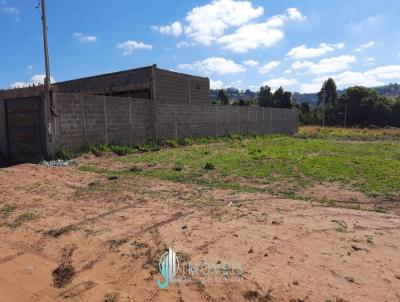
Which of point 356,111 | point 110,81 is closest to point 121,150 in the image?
point 110,81

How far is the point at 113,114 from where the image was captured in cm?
1385

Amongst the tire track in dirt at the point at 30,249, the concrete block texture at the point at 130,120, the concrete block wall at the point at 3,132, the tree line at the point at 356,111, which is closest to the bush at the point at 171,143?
the concrete block texture at the point at 130,120

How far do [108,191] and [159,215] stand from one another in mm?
2177

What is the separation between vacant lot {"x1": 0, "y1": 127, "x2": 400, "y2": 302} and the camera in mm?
3189

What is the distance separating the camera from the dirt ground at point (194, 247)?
3152mm

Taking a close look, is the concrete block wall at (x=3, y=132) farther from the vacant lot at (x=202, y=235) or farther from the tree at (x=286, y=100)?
the tree at (x=286, y=100)

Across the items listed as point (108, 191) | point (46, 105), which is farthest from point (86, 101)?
point (108, 191)

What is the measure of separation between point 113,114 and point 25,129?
3.32m

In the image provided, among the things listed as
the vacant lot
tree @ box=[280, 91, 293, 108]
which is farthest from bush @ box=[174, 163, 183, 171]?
tree @ box=[280, 91, 293, 108]

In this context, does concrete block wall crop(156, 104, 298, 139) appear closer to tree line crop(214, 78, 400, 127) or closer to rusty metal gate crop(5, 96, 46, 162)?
rusty metal gate crop(5, 96, 46, 162)

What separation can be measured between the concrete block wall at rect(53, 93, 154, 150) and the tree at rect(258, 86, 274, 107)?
46.4 metres

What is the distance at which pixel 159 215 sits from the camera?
5332 millimetres

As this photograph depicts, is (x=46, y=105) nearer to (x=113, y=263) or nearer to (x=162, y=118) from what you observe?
(x=162, y=118)

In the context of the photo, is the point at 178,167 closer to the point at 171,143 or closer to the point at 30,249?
the point at 30,249
